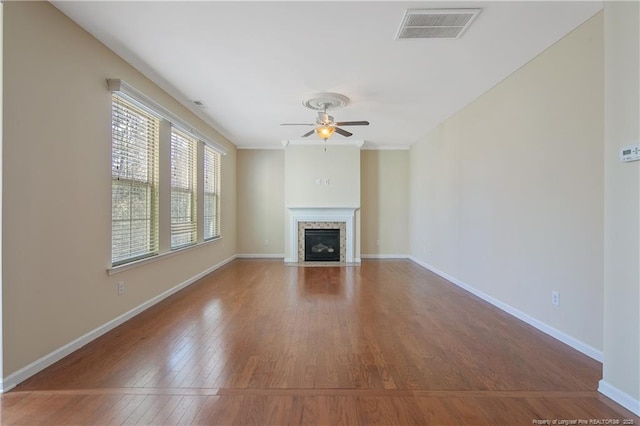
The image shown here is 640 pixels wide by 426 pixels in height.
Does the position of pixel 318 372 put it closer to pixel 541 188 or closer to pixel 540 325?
pixel 540 325

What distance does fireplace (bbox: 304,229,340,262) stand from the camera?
670cm

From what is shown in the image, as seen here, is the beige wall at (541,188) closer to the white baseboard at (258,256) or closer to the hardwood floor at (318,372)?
the hardwood floor at (318,372)

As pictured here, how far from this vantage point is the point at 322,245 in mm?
6730

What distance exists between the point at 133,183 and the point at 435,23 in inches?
129

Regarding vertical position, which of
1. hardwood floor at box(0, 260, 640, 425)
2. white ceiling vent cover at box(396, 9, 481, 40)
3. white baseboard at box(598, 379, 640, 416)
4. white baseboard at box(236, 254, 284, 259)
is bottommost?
hardwood floor at box(0, 260, 640, 425)

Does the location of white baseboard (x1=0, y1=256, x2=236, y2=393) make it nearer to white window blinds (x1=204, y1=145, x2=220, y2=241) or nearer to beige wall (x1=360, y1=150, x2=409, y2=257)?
white window blinds (x1=204, y1=145, x2=220, y2=241)

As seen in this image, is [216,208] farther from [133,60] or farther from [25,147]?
[25,147]

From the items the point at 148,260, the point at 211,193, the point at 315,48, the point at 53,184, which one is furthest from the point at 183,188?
the point at 315,48

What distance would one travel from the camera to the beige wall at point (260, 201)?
712cm

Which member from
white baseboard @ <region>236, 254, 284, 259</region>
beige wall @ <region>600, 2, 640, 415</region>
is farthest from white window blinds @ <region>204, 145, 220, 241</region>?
beige wall @ <region>600, 2, 640, 415</region>

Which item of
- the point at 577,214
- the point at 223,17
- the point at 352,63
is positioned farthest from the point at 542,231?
the point at 223,17

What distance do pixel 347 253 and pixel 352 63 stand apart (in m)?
4.35

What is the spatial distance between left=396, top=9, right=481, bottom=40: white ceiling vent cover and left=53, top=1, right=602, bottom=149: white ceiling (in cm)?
6

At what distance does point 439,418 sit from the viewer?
1.67 m
